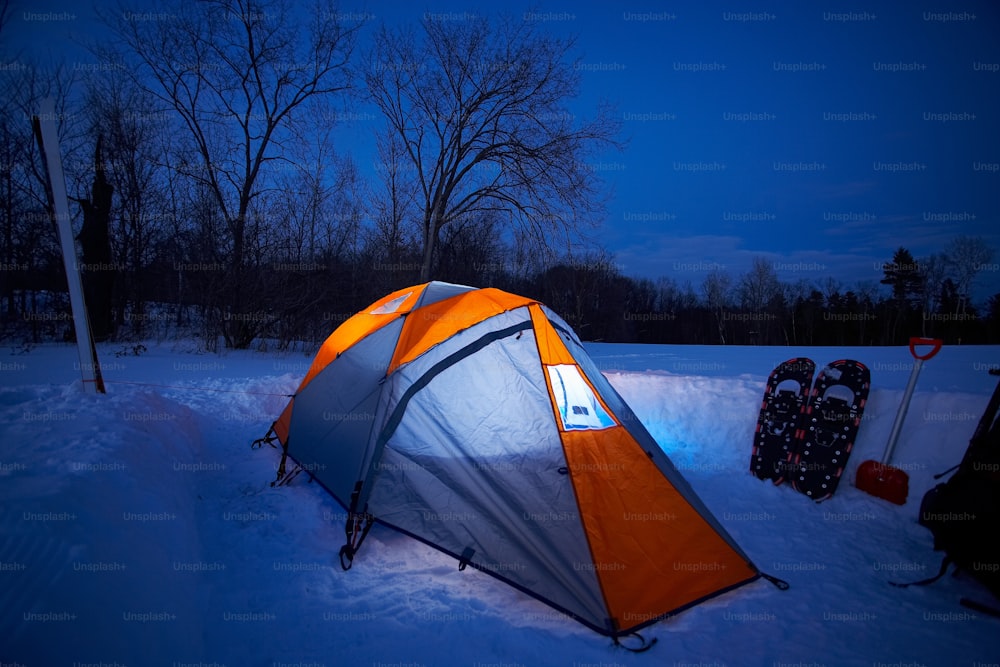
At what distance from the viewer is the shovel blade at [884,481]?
492 centimetres

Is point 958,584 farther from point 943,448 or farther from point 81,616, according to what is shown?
point 81,616

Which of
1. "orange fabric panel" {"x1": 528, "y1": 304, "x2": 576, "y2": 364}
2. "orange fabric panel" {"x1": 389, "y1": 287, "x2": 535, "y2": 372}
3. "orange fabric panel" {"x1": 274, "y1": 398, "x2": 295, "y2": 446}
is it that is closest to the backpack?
"orange fabric panel" {"x1": 528, "y1": 304, "x2": 576, "y2": 364}

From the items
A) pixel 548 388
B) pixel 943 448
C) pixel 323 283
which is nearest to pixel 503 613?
pixel 548 388

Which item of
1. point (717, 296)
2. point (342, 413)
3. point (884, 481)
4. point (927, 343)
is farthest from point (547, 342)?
point (717, 296)

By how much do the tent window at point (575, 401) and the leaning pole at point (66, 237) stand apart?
4.67 m

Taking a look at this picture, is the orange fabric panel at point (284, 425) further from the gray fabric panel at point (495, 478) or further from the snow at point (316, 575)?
the gray fabric panel at point (495, 478)

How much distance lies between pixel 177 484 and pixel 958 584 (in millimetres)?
6569

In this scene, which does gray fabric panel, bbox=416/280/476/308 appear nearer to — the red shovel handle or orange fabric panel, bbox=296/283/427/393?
orange fabric panel, bbox=296/283/427/393

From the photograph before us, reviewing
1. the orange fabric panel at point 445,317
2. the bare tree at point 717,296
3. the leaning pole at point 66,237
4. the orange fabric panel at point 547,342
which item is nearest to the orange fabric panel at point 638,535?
the orange fabric panel at point 547,342

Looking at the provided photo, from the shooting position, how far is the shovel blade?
4.92 meters

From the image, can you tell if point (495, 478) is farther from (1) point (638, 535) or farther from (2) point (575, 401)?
(1) point (638, 535)

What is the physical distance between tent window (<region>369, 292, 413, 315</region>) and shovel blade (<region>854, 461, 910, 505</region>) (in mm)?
5471

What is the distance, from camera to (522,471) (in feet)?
11.8

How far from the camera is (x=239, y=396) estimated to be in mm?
7504
